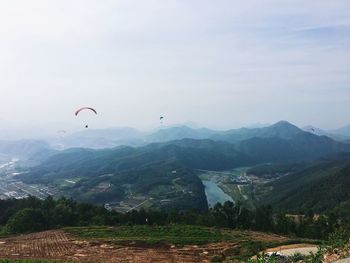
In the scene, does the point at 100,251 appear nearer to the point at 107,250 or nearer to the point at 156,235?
the point at 107,250

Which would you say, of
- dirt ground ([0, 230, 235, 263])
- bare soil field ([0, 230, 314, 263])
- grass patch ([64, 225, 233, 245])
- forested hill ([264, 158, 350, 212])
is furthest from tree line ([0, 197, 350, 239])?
forested hill ([264, 158, 350, 212])

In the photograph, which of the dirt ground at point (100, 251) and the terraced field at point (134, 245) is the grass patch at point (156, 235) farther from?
the dirt ground at point (100, 251)

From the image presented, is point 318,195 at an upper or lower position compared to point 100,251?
lower

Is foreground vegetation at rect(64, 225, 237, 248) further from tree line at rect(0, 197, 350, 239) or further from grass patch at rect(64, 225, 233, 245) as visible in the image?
tree line at rect(0, 197, 350, 239)

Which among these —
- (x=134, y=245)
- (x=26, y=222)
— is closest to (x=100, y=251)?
(x=134, y=245)

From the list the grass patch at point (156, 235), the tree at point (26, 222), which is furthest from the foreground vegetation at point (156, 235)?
the tree at point (26, 222)

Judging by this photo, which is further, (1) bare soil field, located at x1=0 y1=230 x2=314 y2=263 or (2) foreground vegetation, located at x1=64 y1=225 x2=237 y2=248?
(2) foreground vegetation, located at x1=64 y1=225 x2=237 y2=248

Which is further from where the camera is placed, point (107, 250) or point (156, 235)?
point (156, 235)

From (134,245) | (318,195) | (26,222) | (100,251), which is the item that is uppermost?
(26,222)

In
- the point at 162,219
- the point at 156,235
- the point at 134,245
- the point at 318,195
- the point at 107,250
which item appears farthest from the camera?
the point at 318,195
